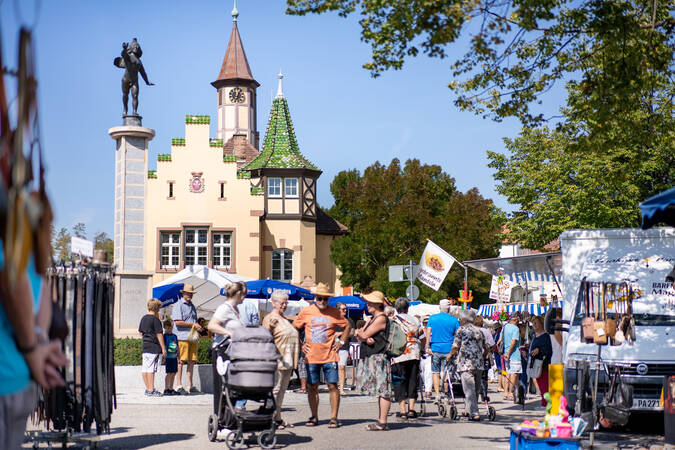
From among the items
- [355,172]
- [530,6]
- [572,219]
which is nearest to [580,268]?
[530,6]

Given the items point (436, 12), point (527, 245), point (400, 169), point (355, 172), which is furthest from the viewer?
point (355, 172)

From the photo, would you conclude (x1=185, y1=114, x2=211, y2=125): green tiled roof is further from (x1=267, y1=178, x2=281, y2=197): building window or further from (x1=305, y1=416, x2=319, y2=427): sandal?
(x1=305, y1=416, x2=319, y2=427): sandal

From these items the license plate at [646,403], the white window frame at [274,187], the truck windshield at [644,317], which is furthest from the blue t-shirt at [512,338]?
the white window frame at [274,187]

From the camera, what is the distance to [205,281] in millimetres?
22969

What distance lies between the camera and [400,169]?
60.8 meters

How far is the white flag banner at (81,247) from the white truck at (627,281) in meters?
6.62

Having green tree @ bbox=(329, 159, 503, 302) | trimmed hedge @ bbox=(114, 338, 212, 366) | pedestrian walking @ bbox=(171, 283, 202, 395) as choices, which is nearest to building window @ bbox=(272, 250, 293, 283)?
green tree @ bbox=(329, 159, 503, 302)

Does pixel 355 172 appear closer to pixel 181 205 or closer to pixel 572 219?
pixel 181 205

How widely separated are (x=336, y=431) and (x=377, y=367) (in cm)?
99

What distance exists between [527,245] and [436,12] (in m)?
35.7

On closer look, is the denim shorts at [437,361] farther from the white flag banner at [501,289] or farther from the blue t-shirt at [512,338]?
the white flag banner at [501,289]

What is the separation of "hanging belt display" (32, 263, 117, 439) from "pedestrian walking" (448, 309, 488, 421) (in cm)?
608

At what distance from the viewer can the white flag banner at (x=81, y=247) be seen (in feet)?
28.6

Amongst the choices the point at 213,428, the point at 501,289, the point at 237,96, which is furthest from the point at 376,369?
the point at 237,96
